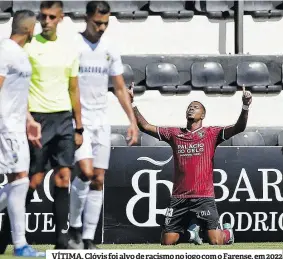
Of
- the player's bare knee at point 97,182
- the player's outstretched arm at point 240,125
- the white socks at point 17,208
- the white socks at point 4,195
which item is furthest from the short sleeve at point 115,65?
the player's outstretched arm at point 240,125

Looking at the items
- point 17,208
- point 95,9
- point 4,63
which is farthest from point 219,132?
point 4,63

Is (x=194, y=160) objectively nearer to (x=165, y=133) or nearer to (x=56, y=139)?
(x=165, y=133)

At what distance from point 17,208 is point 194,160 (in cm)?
234

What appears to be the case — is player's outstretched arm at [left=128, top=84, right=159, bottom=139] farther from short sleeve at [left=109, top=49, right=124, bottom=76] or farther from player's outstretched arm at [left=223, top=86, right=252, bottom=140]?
short sleeve at [left=109, top=49, right=124, bottom=76]

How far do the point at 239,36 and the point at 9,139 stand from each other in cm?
419

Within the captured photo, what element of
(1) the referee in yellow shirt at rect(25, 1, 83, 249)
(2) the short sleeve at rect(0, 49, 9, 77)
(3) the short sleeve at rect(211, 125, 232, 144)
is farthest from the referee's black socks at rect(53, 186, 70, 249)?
(3) the short sleeve at rect(211, 125, 232, 144)

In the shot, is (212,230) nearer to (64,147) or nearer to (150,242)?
(150,242)

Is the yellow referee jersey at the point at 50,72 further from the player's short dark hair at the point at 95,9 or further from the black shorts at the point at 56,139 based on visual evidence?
the player's short dark hair at the point at 95,9

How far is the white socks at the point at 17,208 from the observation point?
8750mm

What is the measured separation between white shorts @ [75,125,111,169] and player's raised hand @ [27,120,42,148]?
12.3 inches

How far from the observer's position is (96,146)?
29.4 ft

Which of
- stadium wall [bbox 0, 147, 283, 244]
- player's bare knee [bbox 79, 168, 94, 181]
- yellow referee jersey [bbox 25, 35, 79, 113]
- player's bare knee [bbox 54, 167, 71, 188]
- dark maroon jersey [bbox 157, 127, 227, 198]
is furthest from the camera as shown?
stadium wall [bbox 0, 147, 283, 244]

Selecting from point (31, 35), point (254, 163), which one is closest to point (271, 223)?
point (254, 163)

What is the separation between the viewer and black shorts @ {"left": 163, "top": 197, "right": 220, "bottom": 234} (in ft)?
35.1
